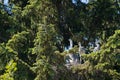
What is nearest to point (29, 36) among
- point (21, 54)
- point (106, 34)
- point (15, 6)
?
point (21, 54)

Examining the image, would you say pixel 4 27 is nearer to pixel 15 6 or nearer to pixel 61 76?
pixel 15 6

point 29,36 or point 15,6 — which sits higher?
point 15,6

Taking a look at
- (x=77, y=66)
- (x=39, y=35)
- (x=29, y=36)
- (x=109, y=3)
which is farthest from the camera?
(x=109, y=3)

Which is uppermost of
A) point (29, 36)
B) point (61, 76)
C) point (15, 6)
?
point (15, 6)

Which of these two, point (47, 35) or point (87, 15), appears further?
point (87, 15)

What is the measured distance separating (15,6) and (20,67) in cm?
429

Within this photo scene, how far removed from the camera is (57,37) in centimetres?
1294

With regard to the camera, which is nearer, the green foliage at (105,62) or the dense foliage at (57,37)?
the green foliage at (105,62)

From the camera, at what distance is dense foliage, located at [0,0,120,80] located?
11.6 metres

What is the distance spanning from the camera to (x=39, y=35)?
11.6 m

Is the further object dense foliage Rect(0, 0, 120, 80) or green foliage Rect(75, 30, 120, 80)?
dense foliage Rect(0, 0, 120, 80)

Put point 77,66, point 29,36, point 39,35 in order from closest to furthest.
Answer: point 39,35 → point 77,66 → point 29,36

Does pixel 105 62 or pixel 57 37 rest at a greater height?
pixel 57 37

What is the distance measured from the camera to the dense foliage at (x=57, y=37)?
11.6 metres
